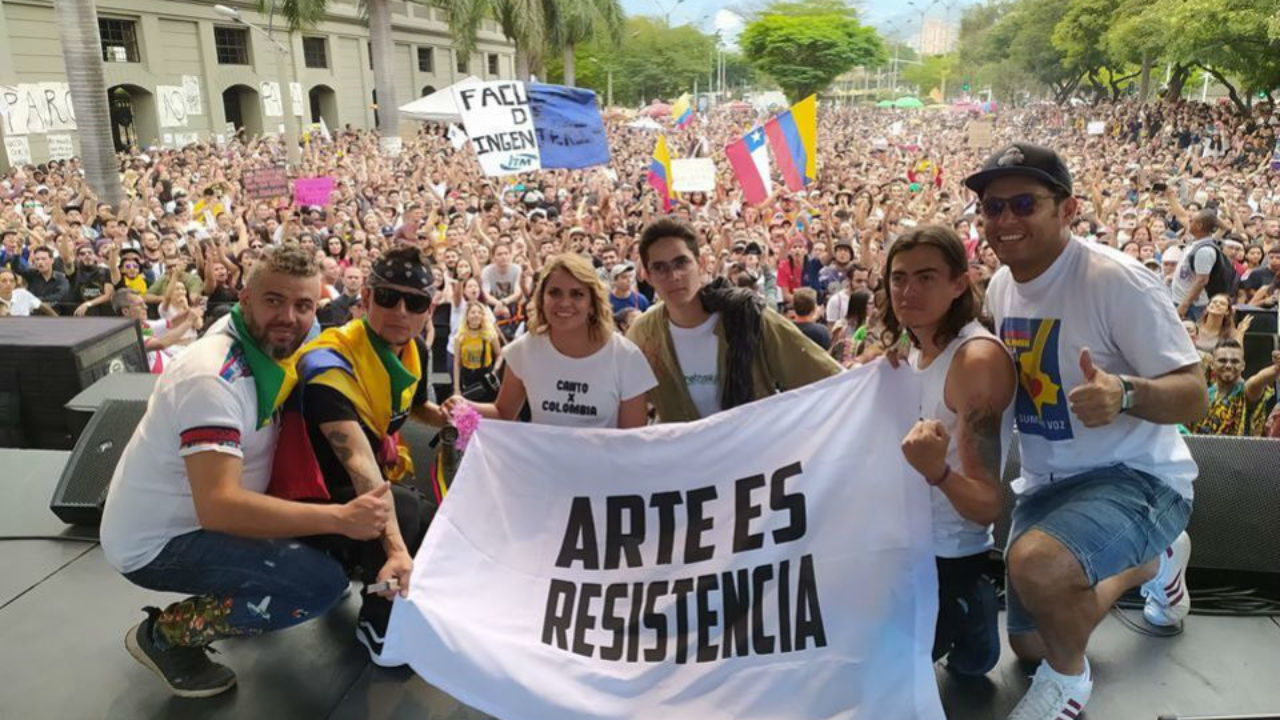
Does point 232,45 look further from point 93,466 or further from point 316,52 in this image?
point 93,466

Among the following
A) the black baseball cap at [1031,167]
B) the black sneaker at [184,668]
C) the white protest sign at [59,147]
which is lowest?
the black sneaker at [184,668]

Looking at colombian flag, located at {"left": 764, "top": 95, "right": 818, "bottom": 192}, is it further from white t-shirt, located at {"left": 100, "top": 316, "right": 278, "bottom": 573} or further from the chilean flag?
white t-shirt, located at {"left": 100, "top": 316, "right": 278, "bottom": 573}

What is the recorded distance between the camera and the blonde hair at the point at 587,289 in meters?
3.26

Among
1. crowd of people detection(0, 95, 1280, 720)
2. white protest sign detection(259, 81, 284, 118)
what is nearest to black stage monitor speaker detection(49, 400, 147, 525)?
crowd of people detection(0, 95, 1280, 720)

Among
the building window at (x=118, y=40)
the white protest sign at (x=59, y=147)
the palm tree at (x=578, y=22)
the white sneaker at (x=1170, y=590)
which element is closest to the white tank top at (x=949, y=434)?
the white sneaker at (x=1170, y=590)

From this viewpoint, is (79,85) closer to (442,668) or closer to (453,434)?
(453,434)

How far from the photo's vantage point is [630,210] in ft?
51.4

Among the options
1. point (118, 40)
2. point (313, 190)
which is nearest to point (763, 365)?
point (313, 190)

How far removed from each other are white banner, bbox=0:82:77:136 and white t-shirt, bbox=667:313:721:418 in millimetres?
19387

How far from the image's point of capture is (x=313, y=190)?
1379cm

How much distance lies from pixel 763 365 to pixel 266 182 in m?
11.7

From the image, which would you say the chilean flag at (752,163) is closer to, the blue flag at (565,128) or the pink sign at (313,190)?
the blue flag at (565,128)

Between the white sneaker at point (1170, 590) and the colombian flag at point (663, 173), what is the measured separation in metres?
11.3

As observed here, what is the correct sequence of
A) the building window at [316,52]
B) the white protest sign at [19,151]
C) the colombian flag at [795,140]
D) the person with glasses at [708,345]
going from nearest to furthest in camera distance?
the person with glasses at [708,345], the colombian flag at [795,140], the white protest sign at [19,151], the building window at [316,52]
